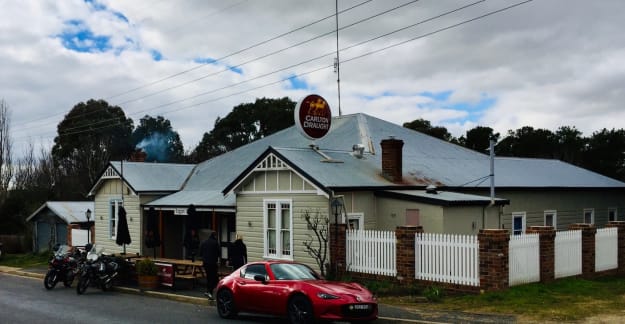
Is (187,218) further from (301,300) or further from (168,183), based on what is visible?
(301,300)

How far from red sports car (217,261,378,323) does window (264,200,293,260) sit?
6.76m

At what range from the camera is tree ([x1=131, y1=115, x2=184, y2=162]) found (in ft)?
216

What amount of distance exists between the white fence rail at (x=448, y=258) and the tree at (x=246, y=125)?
146 ft

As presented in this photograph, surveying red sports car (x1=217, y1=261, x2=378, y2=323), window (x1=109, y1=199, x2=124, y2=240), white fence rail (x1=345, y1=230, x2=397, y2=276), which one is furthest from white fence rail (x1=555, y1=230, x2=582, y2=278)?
window (x1=109, y1=199, x2=124, y2=240)

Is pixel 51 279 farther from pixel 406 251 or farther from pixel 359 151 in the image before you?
pixel 406 251

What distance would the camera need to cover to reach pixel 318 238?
19891 millimetres

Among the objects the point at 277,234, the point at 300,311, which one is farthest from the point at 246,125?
the point at 300,311

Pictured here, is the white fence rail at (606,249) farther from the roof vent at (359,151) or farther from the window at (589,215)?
the window at (589,215)

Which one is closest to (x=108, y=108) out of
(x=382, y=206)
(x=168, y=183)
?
(x=168, y=183)

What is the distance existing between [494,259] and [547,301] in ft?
5.11

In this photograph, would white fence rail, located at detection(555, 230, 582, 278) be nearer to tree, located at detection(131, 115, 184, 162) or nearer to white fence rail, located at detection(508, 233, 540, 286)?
white fence rail, located at detection(508, 233, 540, 286)

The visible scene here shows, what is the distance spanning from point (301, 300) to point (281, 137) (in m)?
17.8

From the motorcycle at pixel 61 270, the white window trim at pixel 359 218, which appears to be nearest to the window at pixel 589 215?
the white window trim at pixel 359 218

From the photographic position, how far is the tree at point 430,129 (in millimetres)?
67375
